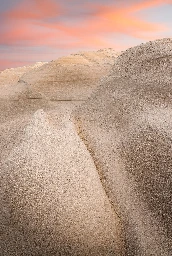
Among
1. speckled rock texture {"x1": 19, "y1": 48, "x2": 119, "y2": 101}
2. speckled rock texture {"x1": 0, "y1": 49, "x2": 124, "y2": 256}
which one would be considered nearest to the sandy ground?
speckled rock texture {"x1": 0, "y1": 49, "x2": 124, "y2": 256}

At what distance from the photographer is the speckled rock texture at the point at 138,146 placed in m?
1.63

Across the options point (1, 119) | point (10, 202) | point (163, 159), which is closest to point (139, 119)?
point (163, 159)

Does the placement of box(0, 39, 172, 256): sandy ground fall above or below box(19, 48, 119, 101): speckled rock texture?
below

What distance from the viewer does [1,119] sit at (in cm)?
235

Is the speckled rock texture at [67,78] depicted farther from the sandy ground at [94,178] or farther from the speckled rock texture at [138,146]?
the sandy ground at [94,178]

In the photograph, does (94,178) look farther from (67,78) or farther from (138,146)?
(67,78)

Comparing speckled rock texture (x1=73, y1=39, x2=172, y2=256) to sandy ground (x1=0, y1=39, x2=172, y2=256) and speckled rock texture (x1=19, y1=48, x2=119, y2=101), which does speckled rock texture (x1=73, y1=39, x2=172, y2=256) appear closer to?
sandy ground (x1=0, y1=39, x2=172, y2=256)

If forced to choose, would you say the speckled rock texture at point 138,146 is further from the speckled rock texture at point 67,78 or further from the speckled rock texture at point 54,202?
the speckled rock texture at point 67,78

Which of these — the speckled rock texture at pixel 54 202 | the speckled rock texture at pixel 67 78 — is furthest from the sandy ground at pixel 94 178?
the speckled rock texture at pixel 67 78

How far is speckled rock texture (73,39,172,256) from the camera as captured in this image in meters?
1.63

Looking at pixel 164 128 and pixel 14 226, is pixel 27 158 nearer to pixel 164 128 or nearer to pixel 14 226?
pixel 14 226

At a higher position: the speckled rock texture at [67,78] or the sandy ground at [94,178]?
the speckled rock texture at [67,78]

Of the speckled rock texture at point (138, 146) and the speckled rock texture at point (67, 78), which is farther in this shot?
the speckled rock texture at point (67, 78)

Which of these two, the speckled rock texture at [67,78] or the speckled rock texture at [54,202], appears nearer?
the speckled rock texture at [54,202]
